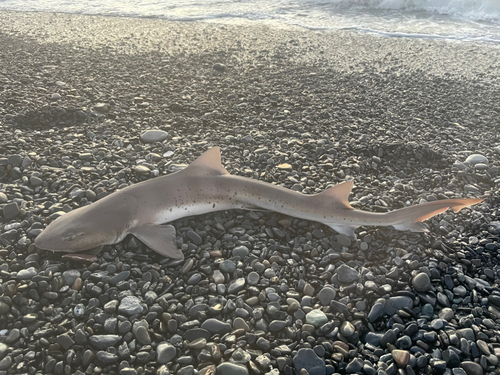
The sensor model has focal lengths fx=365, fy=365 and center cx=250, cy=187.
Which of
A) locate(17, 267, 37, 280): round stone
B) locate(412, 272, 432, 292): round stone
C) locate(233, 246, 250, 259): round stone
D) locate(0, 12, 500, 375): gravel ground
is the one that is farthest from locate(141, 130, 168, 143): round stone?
locate(412, 272, 432, 292): round stone

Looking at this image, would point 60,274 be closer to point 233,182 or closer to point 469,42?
point 233,182

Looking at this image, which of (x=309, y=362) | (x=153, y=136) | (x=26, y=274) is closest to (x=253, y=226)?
(x=309, y=362)

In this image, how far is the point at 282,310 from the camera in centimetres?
363

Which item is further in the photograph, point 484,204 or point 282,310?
point 484,204

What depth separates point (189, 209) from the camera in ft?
15.7

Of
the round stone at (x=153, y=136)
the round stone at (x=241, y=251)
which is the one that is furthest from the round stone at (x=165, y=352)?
the round stone at (x=153, y=136)

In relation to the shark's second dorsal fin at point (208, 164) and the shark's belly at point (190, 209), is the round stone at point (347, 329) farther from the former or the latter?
the shark's second dorsal fin at point (208, 164)

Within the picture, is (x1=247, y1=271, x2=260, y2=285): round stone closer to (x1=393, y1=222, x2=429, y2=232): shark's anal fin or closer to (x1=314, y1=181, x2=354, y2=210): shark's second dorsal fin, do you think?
(x1=314, y1=181, x2=354, y2=210): shark's second dorsal fin

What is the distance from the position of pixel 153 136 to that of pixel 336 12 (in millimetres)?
16890

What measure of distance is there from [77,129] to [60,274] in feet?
12.5

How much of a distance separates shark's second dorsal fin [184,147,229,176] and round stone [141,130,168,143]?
2.09m

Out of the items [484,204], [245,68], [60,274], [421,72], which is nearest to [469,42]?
[421,72]

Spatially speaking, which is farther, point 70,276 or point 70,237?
point 70,237

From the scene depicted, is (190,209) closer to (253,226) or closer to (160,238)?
(160,238)
